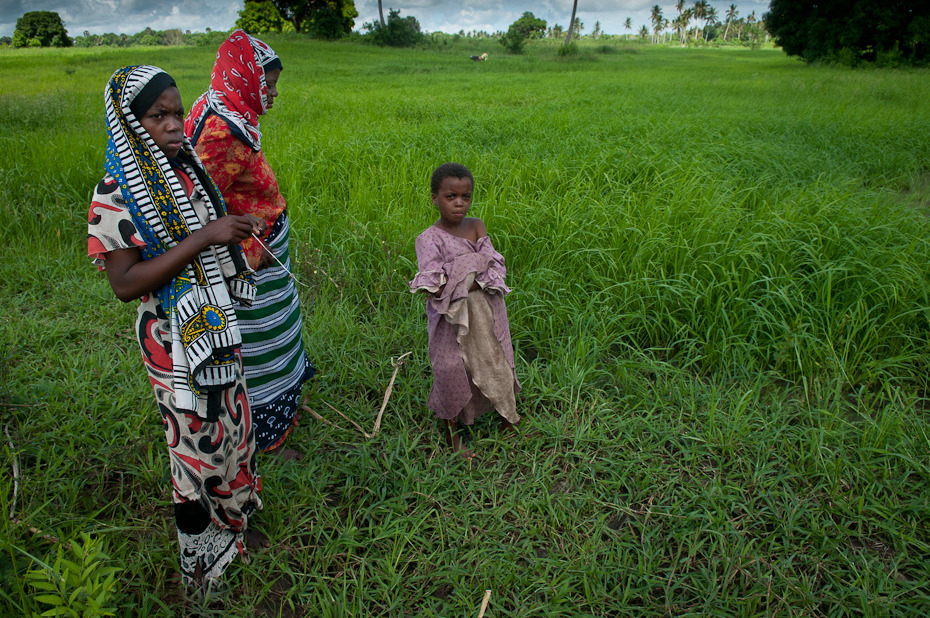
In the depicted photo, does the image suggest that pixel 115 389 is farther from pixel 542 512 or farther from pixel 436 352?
pixel 542 512

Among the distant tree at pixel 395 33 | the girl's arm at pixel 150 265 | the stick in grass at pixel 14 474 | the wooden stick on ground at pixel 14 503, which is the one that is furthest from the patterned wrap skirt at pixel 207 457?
the distant tree at pixel 395 33

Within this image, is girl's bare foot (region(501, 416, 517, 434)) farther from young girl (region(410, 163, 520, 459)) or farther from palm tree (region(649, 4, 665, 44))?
palm tree (region(649, 4, 665, 44))

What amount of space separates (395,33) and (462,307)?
31283mm

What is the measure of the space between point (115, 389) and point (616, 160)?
173 inches

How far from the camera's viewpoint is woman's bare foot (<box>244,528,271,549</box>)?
6.25ft

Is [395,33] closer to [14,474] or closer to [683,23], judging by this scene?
[14,474]

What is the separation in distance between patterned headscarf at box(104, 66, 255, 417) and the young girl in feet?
2.33

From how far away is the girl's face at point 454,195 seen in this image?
6.61 feet

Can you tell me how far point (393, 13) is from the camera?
3016cm

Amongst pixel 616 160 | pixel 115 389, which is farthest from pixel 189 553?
pixel 616 160

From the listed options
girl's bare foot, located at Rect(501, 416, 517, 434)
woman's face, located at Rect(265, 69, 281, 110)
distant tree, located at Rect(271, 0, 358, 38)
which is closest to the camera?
woman's face, located at Rect(265, 69, 281, 110)

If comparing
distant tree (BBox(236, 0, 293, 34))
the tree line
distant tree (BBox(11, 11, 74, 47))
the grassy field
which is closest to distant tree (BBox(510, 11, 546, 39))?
the tree line

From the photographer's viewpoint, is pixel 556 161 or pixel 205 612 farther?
pixel 556 161

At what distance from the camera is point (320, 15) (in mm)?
28438
